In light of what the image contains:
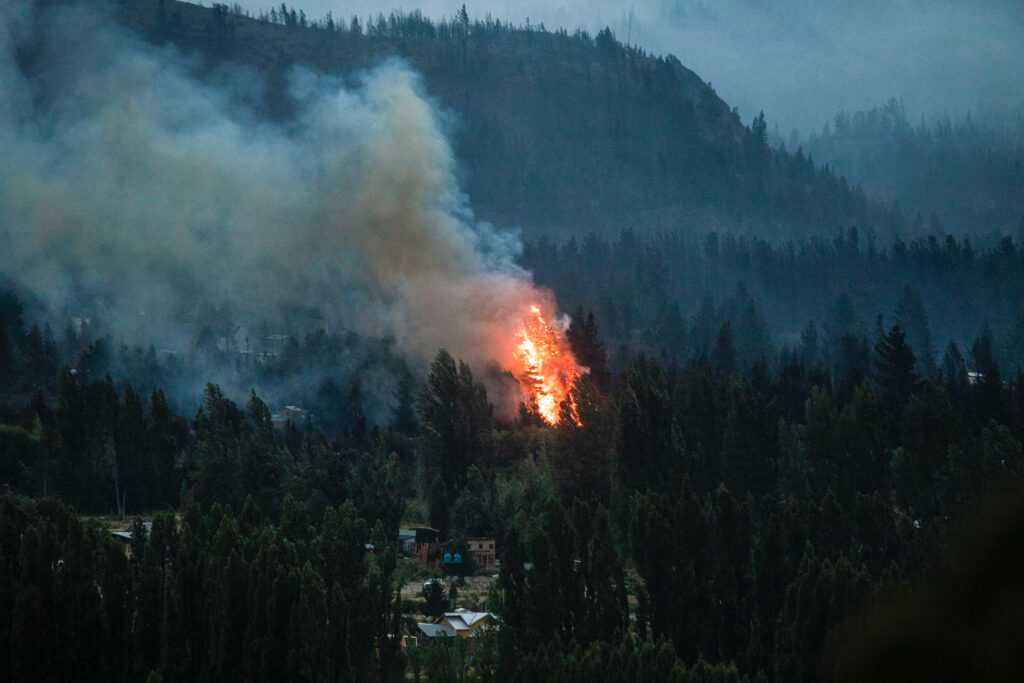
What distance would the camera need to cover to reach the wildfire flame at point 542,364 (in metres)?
67.4

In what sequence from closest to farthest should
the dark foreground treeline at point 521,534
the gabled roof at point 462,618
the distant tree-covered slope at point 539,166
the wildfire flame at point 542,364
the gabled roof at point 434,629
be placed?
the dark foreground treeline at point 521,534 < the gabled roof at point 434,629 < the gabled roof at point 462,618 < the wildfire flame at point 542,364 < the distant tree-covered slope at point 539,166

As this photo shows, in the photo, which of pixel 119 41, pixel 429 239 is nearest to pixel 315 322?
pixel 119 41

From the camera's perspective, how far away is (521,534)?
37625mm

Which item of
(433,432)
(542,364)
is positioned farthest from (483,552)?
(542,364)

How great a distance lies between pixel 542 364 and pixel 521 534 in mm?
30844

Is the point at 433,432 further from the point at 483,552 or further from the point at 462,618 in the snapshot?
the point at 462,618

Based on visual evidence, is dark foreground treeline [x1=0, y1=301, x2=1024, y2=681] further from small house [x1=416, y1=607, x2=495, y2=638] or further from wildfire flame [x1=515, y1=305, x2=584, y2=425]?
wildfire flame [x1=515, y1=305, x2=584, y2=425]

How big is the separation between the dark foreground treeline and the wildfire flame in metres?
10.0

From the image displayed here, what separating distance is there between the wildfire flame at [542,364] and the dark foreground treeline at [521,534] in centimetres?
1001

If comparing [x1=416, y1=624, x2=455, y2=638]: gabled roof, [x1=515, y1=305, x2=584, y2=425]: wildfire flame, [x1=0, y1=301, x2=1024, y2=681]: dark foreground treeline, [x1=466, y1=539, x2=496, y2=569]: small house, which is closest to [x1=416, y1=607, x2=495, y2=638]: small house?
[x1=416, y1=624, x2=455, y2=638]: gabled roof

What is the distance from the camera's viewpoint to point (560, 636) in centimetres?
3212

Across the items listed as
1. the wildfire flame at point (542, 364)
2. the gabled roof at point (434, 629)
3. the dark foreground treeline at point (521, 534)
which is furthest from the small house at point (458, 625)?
the wildfire flame at point (542, 364)

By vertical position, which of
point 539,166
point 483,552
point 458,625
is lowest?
point 458,625

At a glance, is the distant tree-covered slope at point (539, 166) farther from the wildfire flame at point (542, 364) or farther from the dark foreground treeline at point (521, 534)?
the dark foreground treeline at point (521, 534)
